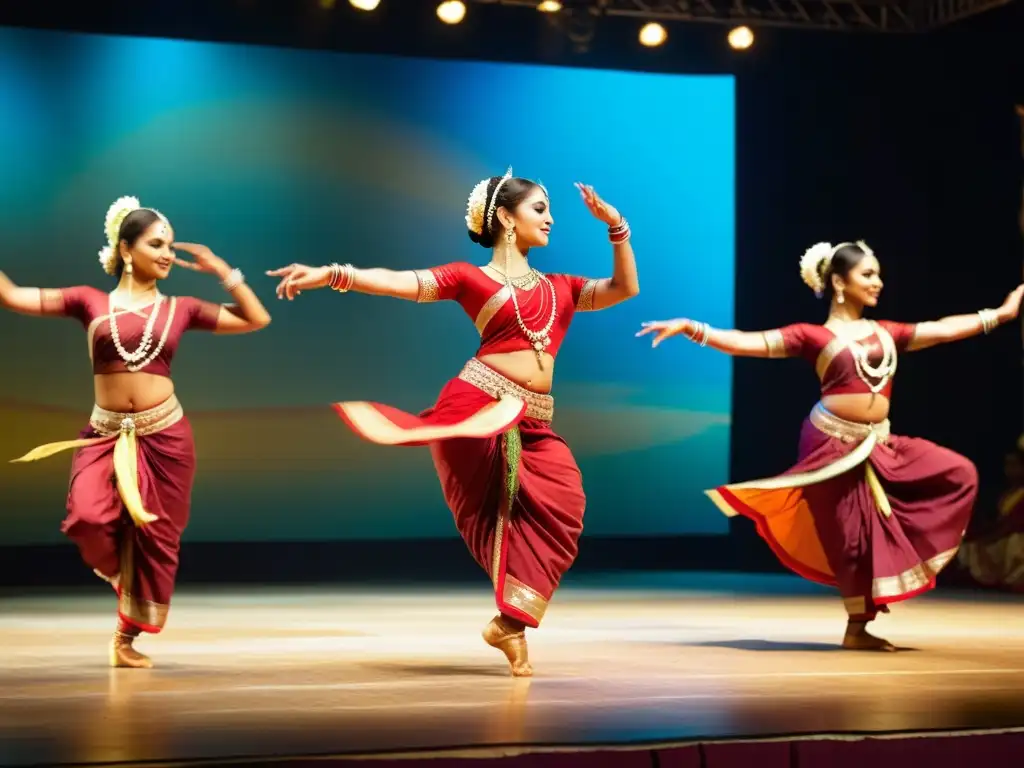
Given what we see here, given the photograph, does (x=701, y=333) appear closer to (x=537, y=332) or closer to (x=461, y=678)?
(x=537, y=332)

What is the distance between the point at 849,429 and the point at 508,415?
1344 millimetres

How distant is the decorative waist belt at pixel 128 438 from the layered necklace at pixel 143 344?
0.43ft

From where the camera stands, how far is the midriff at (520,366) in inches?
166

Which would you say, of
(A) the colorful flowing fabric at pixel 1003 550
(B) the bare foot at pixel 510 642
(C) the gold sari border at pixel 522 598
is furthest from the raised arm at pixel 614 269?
(A) the colorful flowing fabric at pixel 1003 550

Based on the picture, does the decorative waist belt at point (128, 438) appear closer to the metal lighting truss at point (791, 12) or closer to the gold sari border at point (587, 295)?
the gold sari border at point (587, 295)

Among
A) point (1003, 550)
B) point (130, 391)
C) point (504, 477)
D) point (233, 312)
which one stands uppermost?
point (233, 312)

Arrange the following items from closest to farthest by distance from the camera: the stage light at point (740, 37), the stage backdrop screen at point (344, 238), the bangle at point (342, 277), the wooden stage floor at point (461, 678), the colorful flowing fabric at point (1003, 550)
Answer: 1. the wooden stage floor at point (461, 678)
2. the bangle at point (342, 277)
3. the stage backdrop screen at point (344, 238)
4. the colorful flowing fabric at point (1003, 550)
5. the stage light at point (740, 37)

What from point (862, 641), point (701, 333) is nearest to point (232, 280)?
point (701, 333)

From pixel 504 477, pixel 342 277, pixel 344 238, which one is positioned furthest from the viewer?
pixel 344 238

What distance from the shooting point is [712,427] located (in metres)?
8.62

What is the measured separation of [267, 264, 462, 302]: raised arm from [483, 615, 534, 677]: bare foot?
0.85m

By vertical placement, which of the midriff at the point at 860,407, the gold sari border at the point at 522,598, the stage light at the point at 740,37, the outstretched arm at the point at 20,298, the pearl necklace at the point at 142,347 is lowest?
the gold sari border at the point at 522,598

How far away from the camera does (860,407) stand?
16.2ft

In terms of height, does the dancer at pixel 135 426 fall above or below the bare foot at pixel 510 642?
above
